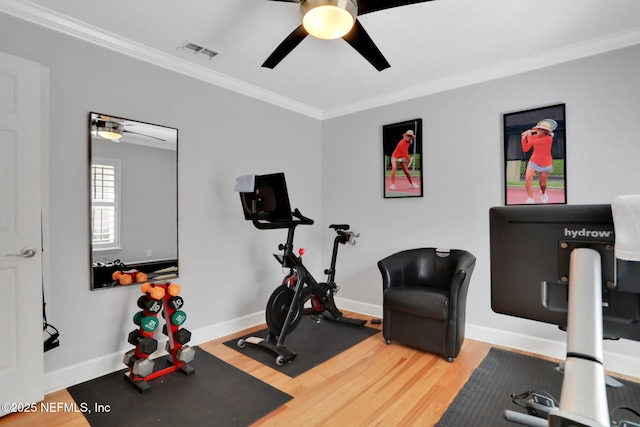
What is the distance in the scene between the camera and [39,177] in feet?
6.99

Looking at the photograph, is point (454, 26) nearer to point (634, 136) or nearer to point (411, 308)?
point (634, 136)

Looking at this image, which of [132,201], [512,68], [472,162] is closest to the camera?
[132,201]

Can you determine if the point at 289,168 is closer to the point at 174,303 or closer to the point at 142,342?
the point at 174,303

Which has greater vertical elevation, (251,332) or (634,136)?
(634,136)

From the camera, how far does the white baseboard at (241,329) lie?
232 centimetres

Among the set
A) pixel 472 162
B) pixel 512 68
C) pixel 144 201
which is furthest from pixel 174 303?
pixel 512 68

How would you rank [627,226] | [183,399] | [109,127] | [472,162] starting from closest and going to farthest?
1. [627,226]
2. [183,399]
3. [109,127]
4. [472,162]

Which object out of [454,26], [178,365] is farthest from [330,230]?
[454,26]

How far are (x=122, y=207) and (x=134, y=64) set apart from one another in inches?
46.5

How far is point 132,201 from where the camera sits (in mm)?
2719

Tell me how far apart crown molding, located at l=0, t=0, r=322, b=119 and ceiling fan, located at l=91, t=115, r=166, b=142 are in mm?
555

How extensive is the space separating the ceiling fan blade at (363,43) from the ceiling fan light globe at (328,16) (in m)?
0.11

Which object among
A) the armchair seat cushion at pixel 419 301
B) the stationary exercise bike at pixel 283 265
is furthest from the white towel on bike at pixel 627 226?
the stationary exercise bike at pixel 283 265

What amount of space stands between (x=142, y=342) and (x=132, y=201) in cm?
113
